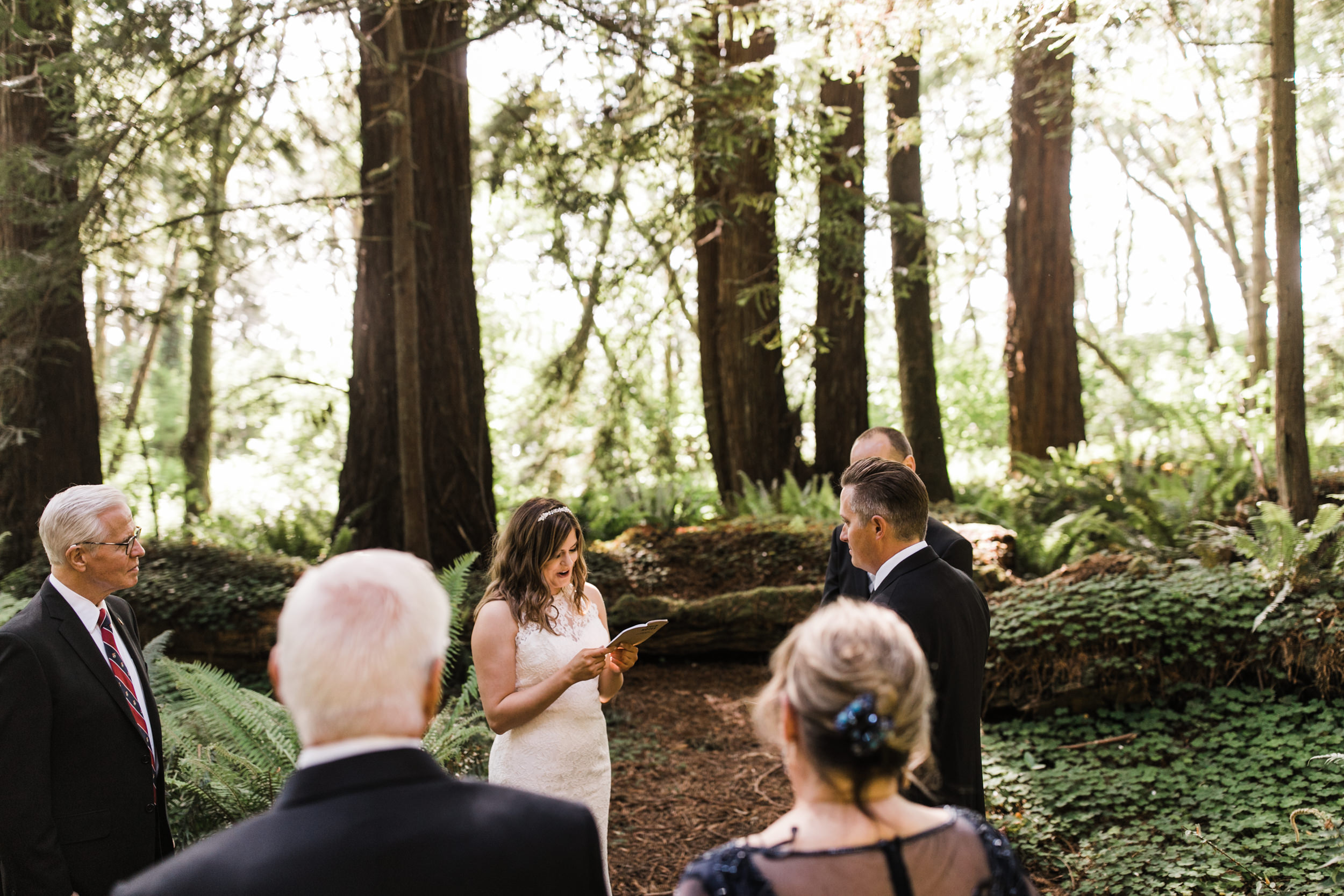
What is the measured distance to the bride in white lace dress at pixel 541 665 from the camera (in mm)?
3043

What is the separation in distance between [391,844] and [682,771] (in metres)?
4.72

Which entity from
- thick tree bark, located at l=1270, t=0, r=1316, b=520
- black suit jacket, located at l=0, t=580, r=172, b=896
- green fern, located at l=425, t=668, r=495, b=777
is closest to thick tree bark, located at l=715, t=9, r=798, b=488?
thick tree bark, located at l=1270, t=0, r=1316, b=520

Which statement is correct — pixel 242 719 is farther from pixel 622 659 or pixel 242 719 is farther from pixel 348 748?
pixel 348 748

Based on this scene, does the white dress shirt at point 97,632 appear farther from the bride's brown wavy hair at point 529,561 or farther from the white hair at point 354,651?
the white hair at point 354,651

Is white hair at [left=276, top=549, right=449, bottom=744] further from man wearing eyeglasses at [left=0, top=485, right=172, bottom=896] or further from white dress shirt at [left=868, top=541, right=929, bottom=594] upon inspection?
white dress shirt at [left=868, top=541, right=929, bottom=594]

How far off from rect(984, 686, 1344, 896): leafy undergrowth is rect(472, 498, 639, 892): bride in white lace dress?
2.61 metres

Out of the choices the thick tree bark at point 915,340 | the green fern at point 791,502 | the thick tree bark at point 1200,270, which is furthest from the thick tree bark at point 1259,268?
the green fern at point 791,502

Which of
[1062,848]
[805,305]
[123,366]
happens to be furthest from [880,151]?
[123,366]

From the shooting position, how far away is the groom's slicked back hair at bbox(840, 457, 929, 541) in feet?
9.73

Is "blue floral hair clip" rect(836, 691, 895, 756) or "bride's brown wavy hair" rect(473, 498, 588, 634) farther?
"bride's brown wavy hair" rect(473, 498, 588, 634)

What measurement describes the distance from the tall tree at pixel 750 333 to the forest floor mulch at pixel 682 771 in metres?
3.92

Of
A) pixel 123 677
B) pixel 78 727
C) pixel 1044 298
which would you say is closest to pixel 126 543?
pixel 123 677

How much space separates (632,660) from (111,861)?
1697 millimetres

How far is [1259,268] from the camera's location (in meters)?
17.8
